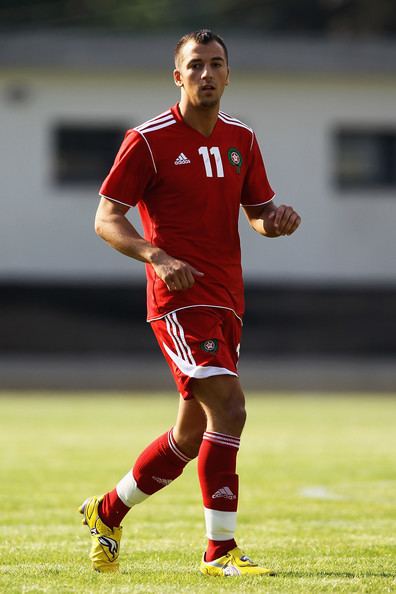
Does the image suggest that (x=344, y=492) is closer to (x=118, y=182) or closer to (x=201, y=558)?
(x=201, y=558)

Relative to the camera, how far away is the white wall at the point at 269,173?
25.5 meters

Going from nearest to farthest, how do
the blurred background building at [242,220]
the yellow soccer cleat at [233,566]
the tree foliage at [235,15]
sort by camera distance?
1. the yellow soccer cleat at [233,566]
2. the blurred background building at [242,220]
3. the tree foliage at [235,15]

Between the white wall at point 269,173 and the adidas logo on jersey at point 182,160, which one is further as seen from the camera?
the white wall at point 269,173

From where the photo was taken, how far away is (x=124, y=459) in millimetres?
12211

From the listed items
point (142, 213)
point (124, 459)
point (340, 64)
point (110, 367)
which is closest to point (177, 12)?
point (340, 64)

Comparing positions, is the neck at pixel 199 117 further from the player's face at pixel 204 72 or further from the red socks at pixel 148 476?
the red socks at pixel 148 476

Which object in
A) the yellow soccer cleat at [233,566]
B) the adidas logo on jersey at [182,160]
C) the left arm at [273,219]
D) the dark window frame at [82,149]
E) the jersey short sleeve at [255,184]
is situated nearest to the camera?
the yellow soccer cleat at [233,566]

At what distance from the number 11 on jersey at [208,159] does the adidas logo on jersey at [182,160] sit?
0.08 metres

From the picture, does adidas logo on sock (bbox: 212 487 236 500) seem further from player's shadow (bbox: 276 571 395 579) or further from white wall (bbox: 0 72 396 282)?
white wall (bbox: 0 72 396 282)

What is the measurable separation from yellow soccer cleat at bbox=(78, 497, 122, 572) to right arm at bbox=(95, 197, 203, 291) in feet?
4.10

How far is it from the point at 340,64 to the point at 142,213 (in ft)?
66.5

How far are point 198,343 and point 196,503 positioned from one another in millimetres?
3541

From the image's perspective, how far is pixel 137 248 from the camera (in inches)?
233

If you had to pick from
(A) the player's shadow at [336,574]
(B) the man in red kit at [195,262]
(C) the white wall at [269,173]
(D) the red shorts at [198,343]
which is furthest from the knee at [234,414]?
(C) the white wall at [269,173]
